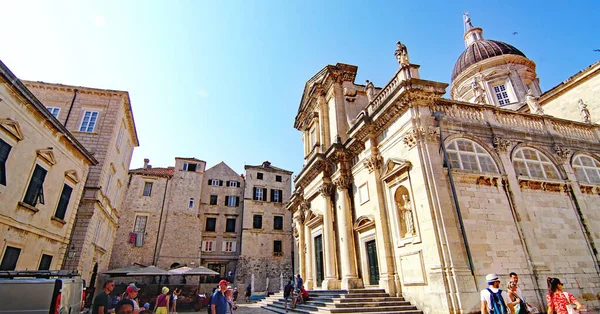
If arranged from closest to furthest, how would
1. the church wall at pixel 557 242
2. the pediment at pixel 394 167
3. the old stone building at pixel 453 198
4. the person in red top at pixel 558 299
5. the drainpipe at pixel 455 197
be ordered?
the person in red top at pixel 558 299, the drainpipe at pixel 455 197, the old stone building at pixel 453 198, the church wall at pixel 557 242, the pediment at pixel 394 167

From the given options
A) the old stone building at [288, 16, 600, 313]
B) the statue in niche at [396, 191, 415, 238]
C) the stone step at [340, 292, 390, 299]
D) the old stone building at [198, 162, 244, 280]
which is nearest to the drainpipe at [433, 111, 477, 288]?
the old stone building at [288, 16, 600, 313]

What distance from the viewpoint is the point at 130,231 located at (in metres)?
28.4

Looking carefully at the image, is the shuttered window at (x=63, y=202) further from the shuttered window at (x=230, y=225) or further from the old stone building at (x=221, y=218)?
the shuttered window at (x=230, y=225)

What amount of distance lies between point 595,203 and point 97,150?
2438cm

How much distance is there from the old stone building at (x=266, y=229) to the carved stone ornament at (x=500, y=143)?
23283 millimetres

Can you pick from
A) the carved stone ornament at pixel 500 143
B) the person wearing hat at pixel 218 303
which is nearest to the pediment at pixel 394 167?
the carved stone ornament at pixel 500 143

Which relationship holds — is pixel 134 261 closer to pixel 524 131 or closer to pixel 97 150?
pixel 97 150

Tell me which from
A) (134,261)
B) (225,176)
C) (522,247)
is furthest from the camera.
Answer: (225,176)

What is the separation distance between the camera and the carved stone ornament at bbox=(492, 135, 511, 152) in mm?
11914

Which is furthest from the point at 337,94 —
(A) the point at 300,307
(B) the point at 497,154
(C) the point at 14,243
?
(C) the point at 14,243

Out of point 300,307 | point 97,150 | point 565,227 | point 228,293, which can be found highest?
point 97,150

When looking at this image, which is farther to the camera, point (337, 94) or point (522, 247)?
point (337, 94)

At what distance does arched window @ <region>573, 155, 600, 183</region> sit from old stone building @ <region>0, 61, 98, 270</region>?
866 inches

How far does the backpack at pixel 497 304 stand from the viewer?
4.89 m
